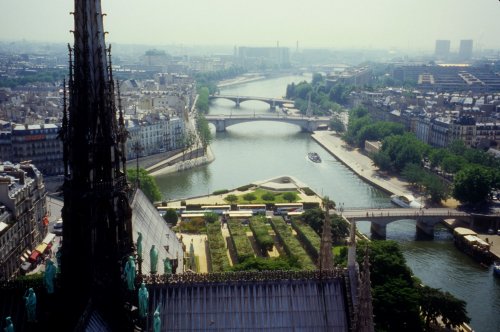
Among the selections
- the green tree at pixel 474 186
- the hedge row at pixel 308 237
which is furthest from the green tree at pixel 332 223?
the green tree at pixel 474 186

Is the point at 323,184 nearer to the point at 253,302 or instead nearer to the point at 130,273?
the point at 253,302

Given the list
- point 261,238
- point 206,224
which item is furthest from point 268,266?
point 206,224

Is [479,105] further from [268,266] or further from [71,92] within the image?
[71,92]

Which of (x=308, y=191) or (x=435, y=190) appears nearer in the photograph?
(x=435, y=190)

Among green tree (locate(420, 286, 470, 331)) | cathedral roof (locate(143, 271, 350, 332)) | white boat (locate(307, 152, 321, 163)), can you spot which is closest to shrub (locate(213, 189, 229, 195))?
white boat (locate(307, 152, 321, 163))

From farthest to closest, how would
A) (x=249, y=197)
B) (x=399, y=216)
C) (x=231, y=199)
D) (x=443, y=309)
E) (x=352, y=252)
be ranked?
(x=249, y=197) < (x=231, y=199) < (x=399, y=216) < (x=443, y=309) < (x=352, y=252)

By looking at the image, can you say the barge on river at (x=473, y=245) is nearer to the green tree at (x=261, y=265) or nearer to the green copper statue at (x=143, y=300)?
the green tree at (x=261, y=265)

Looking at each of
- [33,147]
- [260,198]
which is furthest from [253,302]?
[33,147]

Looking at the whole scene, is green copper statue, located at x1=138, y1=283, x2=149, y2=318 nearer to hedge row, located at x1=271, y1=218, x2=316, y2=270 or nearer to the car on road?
hedge row, located at x1=271, y1=218, x2=316, y2=270
